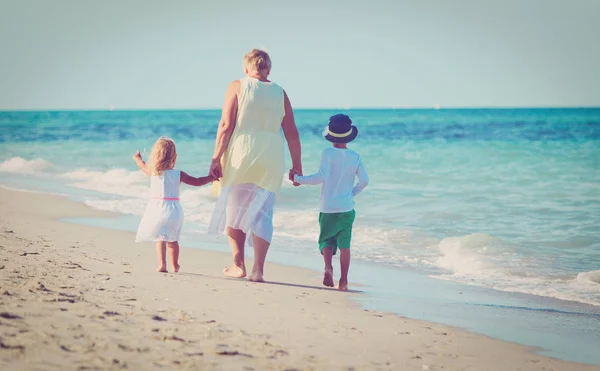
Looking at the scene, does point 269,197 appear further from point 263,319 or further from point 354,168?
point 263,319

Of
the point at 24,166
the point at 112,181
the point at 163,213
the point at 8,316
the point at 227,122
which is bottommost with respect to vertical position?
the point at 8,316

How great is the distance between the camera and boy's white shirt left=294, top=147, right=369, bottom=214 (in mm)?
5625

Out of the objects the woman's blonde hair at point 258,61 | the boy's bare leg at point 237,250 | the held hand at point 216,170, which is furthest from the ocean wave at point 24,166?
the woman's blonde hair at point 258,61

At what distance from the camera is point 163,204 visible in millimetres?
5629

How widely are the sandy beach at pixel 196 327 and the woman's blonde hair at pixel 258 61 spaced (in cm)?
154

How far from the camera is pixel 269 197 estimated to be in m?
5.46

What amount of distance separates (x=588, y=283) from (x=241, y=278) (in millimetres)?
2972

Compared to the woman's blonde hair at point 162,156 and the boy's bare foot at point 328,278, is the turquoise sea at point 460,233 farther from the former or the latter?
the woman's blonde hair at point 162,156

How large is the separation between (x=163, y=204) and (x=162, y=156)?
1.18 ft

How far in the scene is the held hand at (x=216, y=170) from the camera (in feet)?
17.6

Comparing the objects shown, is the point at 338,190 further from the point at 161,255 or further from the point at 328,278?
the point at 161,255

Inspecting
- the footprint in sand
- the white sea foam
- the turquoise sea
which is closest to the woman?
the turquoise sea

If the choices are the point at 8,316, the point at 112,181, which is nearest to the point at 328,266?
the point at 8,316

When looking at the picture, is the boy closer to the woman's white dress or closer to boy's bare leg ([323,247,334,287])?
boy's bare leg ([323,247,334,287])
